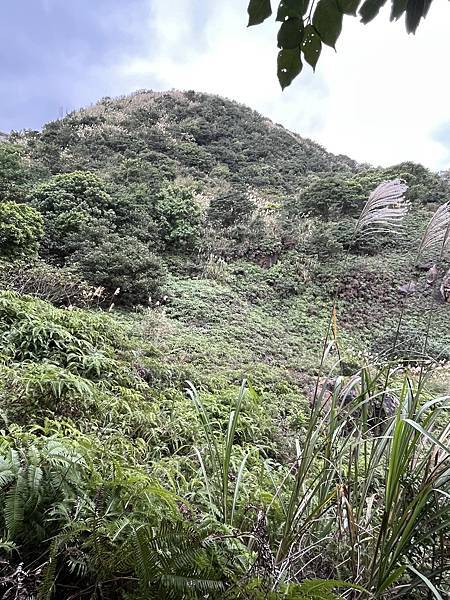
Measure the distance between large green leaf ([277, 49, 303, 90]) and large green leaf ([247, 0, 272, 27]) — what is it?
2.9 inches

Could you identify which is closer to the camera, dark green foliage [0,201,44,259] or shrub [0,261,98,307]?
shrub [0,261,98,307]

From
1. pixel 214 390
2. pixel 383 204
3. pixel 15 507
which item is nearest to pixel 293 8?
pixel 383 204

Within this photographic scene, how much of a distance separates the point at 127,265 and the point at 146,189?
5.04 metres

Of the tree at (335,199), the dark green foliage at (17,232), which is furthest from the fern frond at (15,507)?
the tree at (335,199)

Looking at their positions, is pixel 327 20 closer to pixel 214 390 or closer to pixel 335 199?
pixel 214 390

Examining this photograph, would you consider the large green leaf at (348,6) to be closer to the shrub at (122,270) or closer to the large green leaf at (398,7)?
the large green leaf at (398,7)

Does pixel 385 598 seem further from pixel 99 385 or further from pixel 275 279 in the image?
pixel 275 279

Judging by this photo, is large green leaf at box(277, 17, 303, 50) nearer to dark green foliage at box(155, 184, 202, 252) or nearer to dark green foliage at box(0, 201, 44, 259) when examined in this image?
dark green foliage at box(0, 201, 44, 259)

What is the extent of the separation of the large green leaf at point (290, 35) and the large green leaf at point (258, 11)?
0.15 ft

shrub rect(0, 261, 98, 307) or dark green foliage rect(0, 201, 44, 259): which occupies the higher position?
dark green foliage rect(0, 201, 44, 259)

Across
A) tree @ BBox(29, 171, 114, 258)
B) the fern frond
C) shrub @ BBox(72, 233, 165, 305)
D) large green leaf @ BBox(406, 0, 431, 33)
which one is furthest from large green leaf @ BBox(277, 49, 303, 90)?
tree @ BBox(29, 171, 114, 258)

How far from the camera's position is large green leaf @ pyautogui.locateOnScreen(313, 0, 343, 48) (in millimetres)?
743

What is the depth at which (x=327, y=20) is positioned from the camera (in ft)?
2.44

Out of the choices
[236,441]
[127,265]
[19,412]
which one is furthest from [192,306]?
[19,412]
